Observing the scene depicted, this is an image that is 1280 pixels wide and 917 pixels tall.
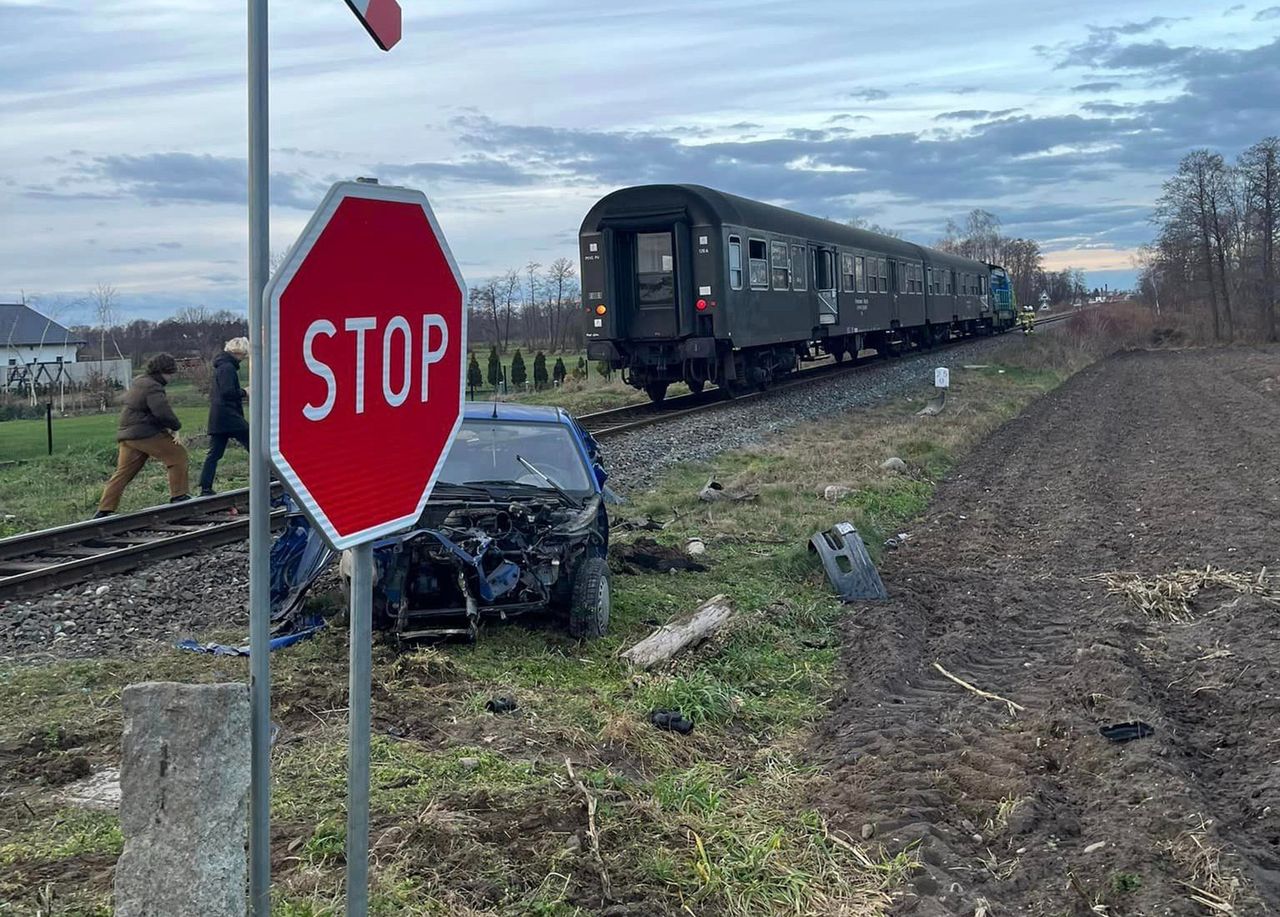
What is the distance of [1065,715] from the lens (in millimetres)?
5652

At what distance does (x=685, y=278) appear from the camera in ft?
63.9

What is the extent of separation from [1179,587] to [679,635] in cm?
386

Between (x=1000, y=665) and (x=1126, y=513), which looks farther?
(x=1126, y=513)

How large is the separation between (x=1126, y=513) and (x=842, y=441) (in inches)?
232

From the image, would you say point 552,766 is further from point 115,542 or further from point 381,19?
point 115,542

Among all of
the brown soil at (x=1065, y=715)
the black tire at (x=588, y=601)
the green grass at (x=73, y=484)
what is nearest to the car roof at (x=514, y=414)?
the black tire at (x=588, y=601)

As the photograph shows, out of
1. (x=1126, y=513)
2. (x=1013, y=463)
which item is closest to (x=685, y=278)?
(x=1013, y=463)

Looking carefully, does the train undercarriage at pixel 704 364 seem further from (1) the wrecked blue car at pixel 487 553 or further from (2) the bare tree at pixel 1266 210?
(2) the bare tree at pixel 1266 210

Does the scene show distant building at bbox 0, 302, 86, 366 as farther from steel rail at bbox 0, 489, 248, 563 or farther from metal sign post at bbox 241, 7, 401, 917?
metal sign post at bbox 241, 7, 401, 917

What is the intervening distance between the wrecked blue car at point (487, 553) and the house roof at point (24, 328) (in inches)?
2214

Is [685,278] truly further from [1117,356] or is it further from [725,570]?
[1117,356]

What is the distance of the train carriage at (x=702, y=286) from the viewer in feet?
63.5

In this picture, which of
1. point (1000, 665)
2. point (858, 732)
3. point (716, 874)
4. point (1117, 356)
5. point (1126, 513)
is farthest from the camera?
point (1117, 356)

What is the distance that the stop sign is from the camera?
2.15 meters
